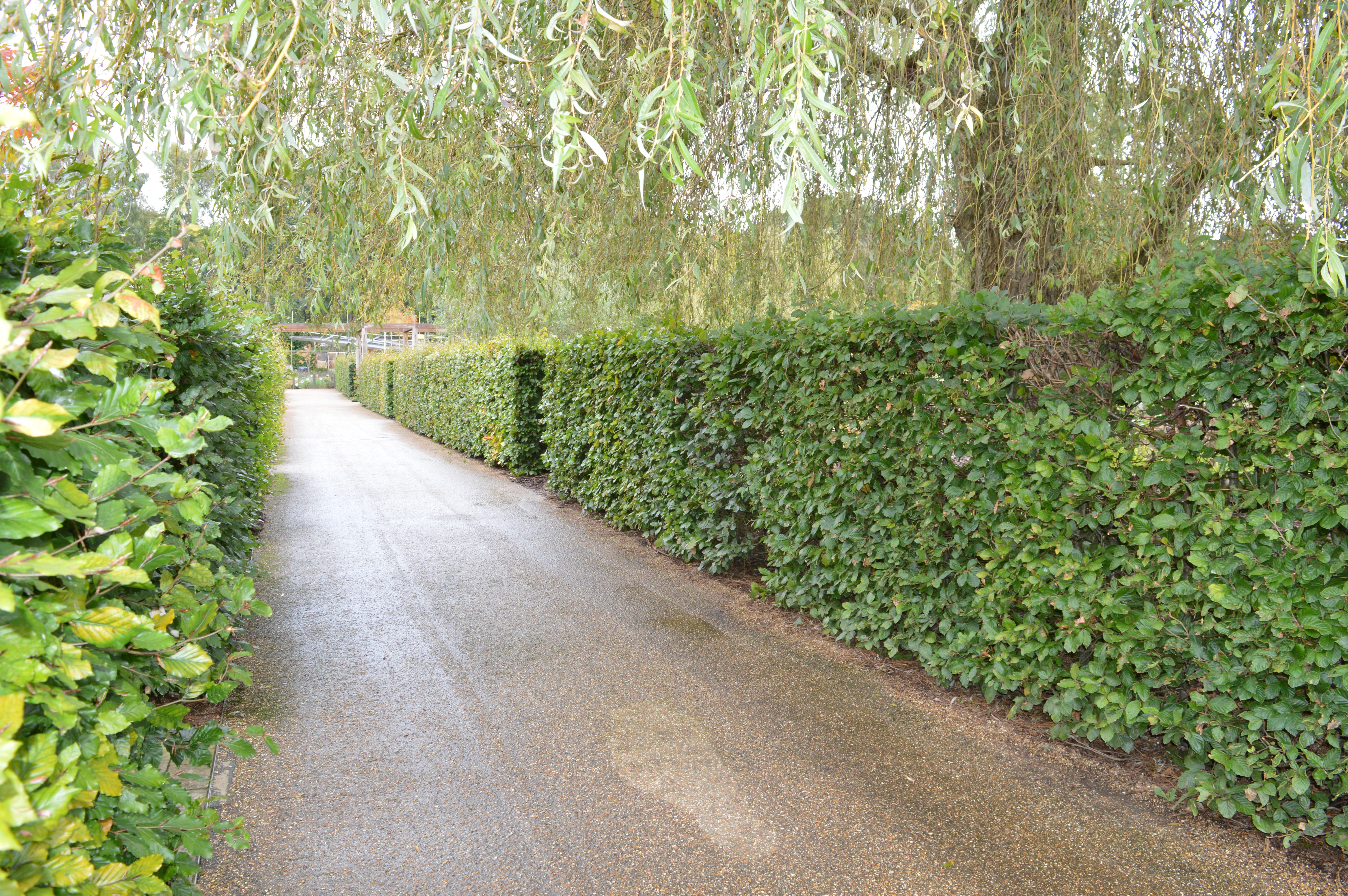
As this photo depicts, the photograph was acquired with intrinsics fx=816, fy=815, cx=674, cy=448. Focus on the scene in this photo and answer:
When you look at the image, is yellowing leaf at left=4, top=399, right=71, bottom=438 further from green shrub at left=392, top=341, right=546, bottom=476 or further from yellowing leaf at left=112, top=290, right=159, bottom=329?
green shrub at left=392, top=341, right=546, bottom=476

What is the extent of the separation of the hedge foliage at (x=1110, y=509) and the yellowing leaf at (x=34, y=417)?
321 centimetres

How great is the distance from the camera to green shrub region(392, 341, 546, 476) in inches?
446

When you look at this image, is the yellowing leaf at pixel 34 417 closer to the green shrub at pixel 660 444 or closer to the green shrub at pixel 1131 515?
the green shrub at pixel 1131 515

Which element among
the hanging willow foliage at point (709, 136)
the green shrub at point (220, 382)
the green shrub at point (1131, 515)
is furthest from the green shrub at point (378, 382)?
the green shrub at point (1131, 515)

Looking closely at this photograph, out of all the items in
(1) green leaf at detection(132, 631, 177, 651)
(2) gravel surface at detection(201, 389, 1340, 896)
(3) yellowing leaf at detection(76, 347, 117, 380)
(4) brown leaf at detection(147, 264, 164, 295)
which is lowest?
(2) gravel surface at detection(201, 389, 1340, 896)

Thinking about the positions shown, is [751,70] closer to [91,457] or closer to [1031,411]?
[1031,411]

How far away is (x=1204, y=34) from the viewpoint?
15.9 feet

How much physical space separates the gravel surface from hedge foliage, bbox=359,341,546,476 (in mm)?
5893

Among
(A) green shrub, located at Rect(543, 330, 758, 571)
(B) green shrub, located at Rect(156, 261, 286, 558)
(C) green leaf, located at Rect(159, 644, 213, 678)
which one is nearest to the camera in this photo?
(C) green leaf, located at Rect(159, 644, 213, 678)

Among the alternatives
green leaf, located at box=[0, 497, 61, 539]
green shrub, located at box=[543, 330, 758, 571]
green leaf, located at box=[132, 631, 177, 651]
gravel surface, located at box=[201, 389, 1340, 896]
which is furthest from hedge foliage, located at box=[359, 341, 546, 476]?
green leaf, located at box=[0, 497, 61, 539]

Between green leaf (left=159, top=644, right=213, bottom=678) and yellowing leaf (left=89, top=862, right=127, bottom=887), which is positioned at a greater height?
green leaf (left=159, top=644, right=213, bottom=678)

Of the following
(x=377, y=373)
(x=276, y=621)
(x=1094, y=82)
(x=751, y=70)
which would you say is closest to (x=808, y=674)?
(x=751, y=70)

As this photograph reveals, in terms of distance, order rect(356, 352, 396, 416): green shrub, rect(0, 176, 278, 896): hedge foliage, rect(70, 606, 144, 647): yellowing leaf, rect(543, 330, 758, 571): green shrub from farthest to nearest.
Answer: rect(356, 352, 396, 416): green shrub < rect(543, 330, 758, 571): green shrub < rect(70, 606, 144, 647): yellowing leaf < rect(0, 176, 278, 896): hedge foliage

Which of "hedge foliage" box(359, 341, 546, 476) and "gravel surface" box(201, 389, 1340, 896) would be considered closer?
"gravel surface" box(201, 389, 1340, 896)
